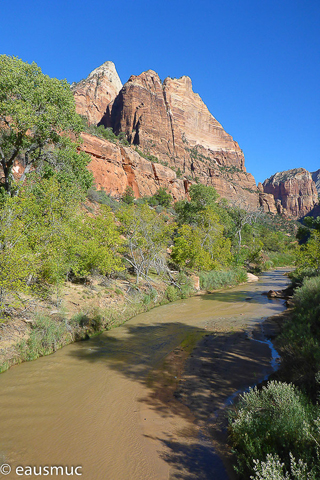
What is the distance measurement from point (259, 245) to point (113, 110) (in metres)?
78.0

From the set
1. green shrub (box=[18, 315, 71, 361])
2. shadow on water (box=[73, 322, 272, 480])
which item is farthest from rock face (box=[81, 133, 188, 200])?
shadow on water (box=[73, 322, 272, 480])

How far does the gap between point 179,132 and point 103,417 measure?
10645cm

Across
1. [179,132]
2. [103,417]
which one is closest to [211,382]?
[103,417]

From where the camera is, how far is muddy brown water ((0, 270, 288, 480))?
4355mm

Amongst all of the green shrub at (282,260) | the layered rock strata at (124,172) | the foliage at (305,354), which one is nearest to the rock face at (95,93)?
the layered rock strata at (124,172)

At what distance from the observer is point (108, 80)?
10488cm

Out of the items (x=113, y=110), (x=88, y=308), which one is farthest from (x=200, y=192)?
(x=113, y=110)

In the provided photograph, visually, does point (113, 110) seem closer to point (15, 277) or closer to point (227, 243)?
point (227, 243)

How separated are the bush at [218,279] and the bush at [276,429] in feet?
60.0

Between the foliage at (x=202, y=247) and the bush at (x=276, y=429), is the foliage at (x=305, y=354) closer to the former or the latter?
the bush at (x=276, y=429)

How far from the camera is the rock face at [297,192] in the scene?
523 feet

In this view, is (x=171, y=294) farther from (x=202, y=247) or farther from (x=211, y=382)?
(x=211, y=382)

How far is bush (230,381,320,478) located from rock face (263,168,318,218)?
165 meters

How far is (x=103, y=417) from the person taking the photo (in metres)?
5.67
